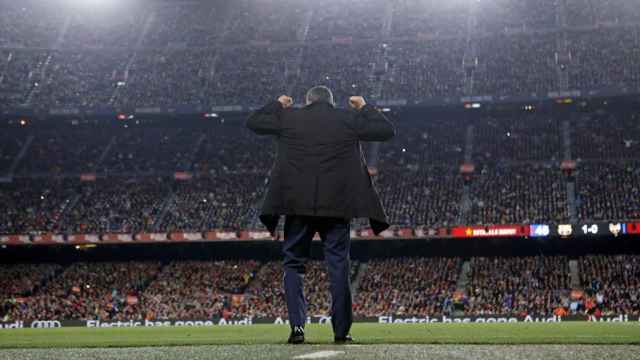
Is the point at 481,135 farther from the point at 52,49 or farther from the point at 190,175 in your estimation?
the point at 52,49

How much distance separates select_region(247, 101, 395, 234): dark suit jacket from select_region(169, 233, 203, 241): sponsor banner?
43.7m

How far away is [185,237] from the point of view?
173ft

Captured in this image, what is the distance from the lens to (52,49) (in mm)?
63438

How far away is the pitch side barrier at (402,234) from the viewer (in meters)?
47.7

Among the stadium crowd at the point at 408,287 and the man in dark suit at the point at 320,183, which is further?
the stadium crowd at the point at 408,287

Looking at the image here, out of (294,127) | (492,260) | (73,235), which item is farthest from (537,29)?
(294,127)

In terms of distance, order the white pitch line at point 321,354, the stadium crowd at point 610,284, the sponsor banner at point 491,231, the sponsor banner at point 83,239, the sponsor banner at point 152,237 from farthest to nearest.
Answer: the sponsor banner at point 83,239 < the sponsor banner at point 152,237 < the sponsor banner at point 491,231 < the stadium crowd at point 610,284 < the white pitch line at point 321,354

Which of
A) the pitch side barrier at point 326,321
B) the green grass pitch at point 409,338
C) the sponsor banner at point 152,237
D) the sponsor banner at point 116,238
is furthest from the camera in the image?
the sponsor banner at point 116,238

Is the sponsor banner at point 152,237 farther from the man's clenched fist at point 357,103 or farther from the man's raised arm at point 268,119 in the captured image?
the man's clenched fist at point 357,103

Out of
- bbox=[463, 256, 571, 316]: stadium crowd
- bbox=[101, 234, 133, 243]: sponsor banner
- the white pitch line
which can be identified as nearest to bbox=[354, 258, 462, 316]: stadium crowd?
bbox=[463, 256, 571, 316]: stadium crowd

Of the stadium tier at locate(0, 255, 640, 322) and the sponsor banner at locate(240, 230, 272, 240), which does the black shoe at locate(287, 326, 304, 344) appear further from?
the sponsor banner at locate(240, 230, 272, 240)

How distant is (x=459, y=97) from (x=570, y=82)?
6.14 meters

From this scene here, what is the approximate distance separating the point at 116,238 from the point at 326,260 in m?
A: 45.3

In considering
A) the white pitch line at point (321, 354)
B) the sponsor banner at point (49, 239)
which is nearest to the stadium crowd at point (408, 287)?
the sponsor banner at point (49, 239)
